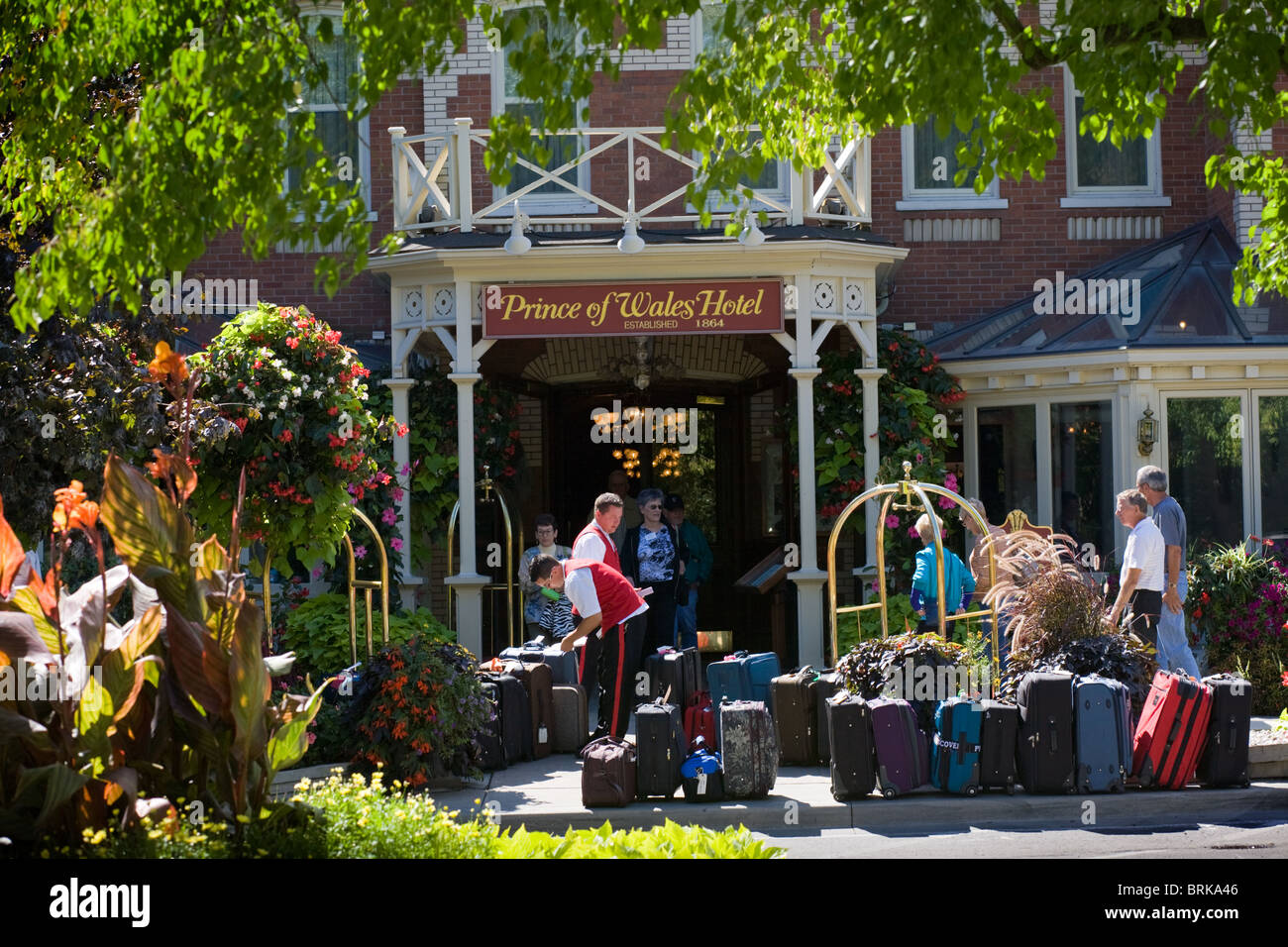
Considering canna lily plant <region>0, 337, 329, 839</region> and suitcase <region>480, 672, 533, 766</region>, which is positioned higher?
canna lily plant <region>0, 337, 329, 839</region>

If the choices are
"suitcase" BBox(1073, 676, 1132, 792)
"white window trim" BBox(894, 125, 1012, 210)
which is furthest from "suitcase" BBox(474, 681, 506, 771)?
"white window trim" BBox(894, 125, 1012, 210)

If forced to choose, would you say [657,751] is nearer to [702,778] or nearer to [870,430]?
[702,778]

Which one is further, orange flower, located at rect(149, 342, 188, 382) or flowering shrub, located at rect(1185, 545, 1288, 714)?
flowering shrub, located at rect(1185, 545, 1288, 714)

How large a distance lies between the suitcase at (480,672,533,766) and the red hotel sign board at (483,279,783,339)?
3.69 meters

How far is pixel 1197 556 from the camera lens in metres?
11.9

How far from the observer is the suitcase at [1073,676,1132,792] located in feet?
27.0

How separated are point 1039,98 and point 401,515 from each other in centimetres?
792

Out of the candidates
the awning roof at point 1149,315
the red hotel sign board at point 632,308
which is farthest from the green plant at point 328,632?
the awning roof at point 1149,315

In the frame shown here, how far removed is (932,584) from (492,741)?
3.25m

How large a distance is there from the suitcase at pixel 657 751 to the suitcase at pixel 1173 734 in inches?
106

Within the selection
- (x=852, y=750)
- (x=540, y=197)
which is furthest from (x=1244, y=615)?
(x=540, y=197)

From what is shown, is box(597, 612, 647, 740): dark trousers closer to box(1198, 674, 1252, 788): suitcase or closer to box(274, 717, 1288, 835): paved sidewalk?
box(274, 717, 1288, 835): paved sidewalk
